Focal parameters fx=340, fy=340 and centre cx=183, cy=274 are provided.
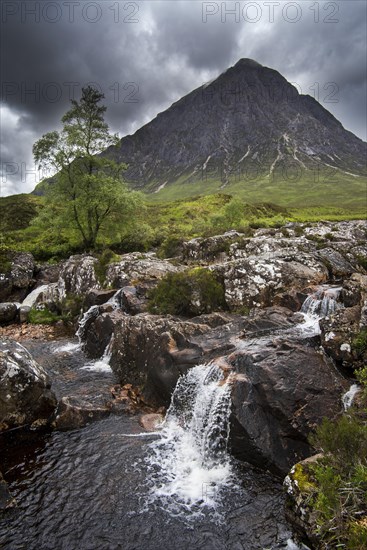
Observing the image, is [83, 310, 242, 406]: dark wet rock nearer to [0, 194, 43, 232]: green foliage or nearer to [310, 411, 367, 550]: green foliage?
[310, 411, 367, 550]: green foliage

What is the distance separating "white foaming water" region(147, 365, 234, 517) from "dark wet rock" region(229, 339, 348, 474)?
0.73 meters

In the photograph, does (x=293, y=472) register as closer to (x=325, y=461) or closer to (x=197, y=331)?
(x=325, y=461)

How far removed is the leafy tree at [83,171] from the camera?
128 ft

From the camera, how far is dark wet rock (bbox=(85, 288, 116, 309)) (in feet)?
92.1

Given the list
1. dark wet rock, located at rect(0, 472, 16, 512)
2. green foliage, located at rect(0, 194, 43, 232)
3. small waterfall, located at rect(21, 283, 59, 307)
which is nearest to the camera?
dark wet rock, located at rect(0, 472, 16, 512)

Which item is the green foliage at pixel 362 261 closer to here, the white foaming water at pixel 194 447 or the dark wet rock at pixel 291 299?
the dark wet rock at pixel 291 299

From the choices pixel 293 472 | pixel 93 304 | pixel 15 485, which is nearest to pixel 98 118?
pixel 93 304

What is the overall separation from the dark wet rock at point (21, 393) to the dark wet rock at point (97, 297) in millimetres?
11671

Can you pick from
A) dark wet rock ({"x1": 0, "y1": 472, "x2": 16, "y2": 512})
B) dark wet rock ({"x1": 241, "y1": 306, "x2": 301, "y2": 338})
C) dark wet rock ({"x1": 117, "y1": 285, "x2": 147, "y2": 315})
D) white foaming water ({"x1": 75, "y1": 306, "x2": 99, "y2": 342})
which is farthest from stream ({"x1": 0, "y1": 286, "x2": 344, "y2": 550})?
white foaming water ({"x1": 75, "y1": 306, "x2": 99, "y2": 342})

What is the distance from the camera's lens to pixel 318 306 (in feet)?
66.1

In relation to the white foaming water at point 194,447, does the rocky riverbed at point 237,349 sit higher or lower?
higher

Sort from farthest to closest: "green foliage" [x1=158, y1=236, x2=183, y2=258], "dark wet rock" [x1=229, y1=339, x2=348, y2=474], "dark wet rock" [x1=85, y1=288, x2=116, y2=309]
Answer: "green foliage" [x1=158, y1=236, x2=183, y2=258] → "dark wet rock" [x1=85, y1=288, x2=116, y2=309] → "dark wet rock" [x1=229, y1=339, x2=348, y2=474]

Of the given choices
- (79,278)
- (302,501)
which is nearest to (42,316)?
(79,278)

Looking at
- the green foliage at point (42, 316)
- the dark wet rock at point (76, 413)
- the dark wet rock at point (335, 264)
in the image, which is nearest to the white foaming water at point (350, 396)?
the dark wet rock at point (76, 413)
